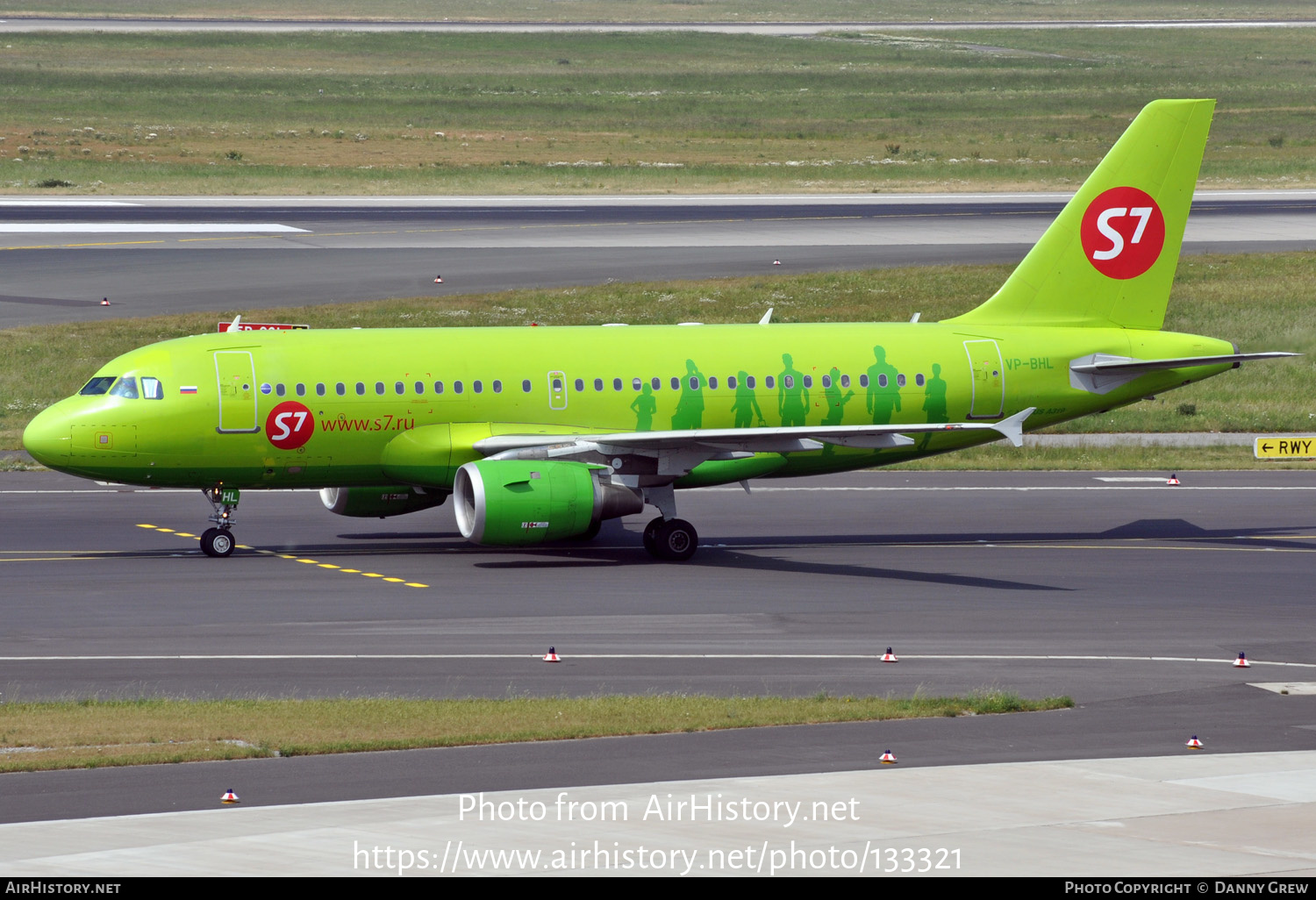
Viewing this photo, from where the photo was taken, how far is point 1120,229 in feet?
131

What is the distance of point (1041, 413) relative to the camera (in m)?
38.7

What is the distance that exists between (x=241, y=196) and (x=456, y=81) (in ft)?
250

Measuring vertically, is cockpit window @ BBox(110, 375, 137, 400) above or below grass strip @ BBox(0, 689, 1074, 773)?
above

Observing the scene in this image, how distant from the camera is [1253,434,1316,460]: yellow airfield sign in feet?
160

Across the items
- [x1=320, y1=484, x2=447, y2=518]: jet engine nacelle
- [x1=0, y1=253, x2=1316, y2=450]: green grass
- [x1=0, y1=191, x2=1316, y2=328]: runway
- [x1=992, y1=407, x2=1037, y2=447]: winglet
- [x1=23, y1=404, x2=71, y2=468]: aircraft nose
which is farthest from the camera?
[x1=0, y1=191, x2=1316, y2=328]: runway

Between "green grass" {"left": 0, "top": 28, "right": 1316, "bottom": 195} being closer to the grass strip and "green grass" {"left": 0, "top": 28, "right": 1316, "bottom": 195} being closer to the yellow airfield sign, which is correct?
the yellow airfield sign

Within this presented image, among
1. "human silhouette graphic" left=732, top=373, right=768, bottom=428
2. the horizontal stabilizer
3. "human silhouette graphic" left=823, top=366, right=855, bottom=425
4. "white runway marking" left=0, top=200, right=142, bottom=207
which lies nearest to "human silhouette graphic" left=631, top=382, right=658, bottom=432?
"human silhouette graphic" left=732, top=373, right=768, bottom=428

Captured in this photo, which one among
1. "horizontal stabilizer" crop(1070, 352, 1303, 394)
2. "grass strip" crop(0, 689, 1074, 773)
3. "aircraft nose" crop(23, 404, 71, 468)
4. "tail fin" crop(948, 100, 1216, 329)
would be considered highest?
"tail fin" crop(948, 100, 1216, 329)

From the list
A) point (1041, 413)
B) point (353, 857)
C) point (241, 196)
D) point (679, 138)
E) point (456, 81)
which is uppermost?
point (456, 81)

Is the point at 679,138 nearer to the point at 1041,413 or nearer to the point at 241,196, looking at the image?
the point at 241,196

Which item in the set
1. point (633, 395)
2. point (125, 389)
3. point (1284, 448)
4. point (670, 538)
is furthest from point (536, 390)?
point (1284, 448)

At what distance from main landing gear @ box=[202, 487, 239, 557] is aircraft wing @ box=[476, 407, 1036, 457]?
17.5 feet

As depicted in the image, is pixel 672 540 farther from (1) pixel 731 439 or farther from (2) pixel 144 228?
(2) pixel 144 228

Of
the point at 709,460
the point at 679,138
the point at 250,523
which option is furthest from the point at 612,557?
the point at 679,138
